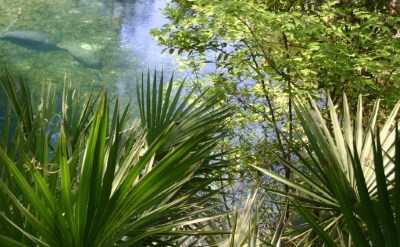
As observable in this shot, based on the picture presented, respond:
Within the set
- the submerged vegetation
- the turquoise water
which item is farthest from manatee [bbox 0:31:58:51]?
the submerged vegetation

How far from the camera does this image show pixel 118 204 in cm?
96

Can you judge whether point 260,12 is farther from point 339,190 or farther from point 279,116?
point 339,190

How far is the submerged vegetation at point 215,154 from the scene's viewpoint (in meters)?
0.91

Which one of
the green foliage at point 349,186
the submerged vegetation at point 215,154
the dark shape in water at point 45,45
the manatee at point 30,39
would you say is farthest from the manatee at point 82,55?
the green foliage at point 349,186

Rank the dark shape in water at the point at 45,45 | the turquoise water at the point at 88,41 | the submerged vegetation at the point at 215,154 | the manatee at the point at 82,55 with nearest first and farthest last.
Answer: the submerged vegetation at the point at 215,154
the turquoise water at the point at 88,41
the manatee at the point at 82,55
the dark shape in water at the point at 45,45

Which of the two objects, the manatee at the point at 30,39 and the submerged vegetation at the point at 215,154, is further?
the manatee at the point at 30,39

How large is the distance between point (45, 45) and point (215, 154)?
921 centimetres

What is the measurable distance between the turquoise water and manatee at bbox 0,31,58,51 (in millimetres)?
159

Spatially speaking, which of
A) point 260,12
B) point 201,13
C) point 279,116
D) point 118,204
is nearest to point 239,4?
point 260,12

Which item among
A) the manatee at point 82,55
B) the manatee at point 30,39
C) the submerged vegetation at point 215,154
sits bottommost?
the manatee at point 30,39

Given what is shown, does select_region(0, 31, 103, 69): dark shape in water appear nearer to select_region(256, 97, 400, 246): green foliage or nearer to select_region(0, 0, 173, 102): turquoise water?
select_region(0, 0, 173, 102): turquoise water

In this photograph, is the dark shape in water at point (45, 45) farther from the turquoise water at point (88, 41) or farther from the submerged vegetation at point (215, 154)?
the submerged vegetation at point (215, 154)

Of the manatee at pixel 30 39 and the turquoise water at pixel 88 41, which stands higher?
the turquoise water at pixel 88 41

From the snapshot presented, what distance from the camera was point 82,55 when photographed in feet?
33.2
